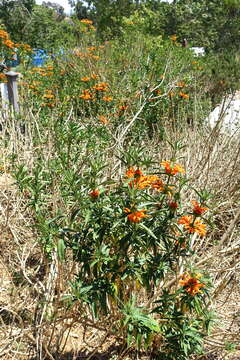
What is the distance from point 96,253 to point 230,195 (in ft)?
5.78

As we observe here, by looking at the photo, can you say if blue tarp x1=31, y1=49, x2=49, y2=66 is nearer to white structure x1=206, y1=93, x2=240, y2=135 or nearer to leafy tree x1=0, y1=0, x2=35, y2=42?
white structure x1=206, y1=93, x2=240, y2=135

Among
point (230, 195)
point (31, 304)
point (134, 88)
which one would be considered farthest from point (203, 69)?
point (31, 304)

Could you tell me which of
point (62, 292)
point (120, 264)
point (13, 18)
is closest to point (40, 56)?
point (62, 292)

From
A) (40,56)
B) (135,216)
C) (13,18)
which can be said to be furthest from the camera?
(13,18)

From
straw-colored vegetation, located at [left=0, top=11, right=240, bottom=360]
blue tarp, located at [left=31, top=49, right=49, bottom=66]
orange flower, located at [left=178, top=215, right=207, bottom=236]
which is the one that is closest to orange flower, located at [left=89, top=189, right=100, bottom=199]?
straw-colored vegetation, located at [left=0, top=11, right=240, bottom=360]

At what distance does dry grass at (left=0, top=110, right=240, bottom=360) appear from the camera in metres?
2.02

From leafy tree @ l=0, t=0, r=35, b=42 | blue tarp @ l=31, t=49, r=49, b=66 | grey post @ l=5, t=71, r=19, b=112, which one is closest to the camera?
grey post @ l=5, t=71, r=19, b=112

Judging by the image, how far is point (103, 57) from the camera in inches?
274

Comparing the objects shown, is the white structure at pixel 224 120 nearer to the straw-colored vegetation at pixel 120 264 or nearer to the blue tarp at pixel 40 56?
the straw-colored vegetation at pixel 120 264

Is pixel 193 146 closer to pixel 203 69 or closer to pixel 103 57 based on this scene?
pixel 103 57

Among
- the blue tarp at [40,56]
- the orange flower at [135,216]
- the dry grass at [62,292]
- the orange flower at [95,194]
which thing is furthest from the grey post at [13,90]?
the orange flower at [135,216]

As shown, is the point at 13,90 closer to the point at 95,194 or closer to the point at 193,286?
the point at 95,194

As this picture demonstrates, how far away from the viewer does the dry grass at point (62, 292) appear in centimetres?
202

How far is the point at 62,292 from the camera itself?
93.8 inches
